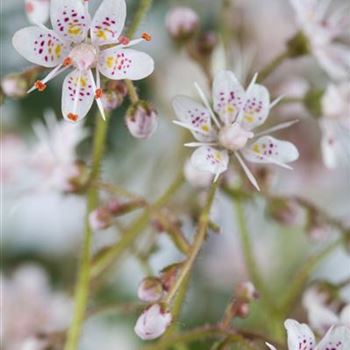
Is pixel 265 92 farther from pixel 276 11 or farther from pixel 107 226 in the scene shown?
pixel 276 11

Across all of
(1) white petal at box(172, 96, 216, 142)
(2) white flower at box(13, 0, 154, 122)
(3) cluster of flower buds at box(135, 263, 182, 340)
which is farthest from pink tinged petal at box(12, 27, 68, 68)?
(3) cluster of flower buds at box(135, 263, 182, 340)

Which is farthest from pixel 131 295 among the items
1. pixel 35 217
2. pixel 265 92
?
pixel 265 92

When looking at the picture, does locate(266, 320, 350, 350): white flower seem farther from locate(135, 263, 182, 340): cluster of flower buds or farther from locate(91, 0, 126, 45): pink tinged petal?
locate(91, 0, 126, 45): pink tinged petal

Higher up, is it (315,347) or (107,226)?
(107,226)

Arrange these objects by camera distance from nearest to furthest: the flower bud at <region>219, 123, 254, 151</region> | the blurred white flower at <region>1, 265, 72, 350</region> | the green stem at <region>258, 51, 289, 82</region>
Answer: the flower bud at <region>219, 123, 254, 151</region> < the green stem at <region>258, 51, 289, 82</region> < the blurred white flower at <region>1, 265, 72, 350</region>

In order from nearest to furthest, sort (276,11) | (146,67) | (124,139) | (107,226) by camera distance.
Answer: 1. (146,67)
2. (107,226)
3. (124,139)
4. (276,11)

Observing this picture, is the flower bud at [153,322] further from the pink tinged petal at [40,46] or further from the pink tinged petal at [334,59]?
the pink tinged petal at [334,59]
